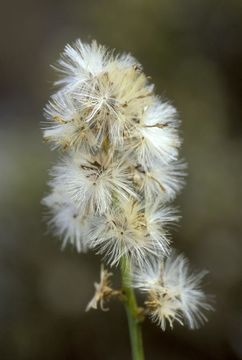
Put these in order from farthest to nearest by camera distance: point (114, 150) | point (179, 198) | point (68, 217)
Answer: point (179, 198), point (68, 217), point (114, 150)

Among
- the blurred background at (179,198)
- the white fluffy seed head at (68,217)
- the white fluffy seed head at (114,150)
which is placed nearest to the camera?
the white fluffy seed head at (114,150)

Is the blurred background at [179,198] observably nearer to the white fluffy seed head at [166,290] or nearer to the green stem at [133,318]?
the white fluffy seed head at [166,290]

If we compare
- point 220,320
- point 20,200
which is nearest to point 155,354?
point 220,320

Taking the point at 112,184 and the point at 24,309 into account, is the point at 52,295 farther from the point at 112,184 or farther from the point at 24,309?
the point at 112,184

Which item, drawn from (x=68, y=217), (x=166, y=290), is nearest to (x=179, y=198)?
(x=68, y=217)

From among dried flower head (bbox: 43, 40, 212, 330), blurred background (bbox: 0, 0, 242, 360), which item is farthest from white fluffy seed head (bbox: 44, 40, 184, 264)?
blurred background (bbox: 0, 0, 242, 360)

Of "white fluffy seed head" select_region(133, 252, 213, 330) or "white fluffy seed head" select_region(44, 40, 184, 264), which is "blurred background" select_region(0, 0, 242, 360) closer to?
"white fluffy seed head" select_region(133, 252, 213, 330)

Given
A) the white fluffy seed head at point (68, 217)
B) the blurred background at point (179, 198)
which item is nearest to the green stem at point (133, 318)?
the white fluffy seed head at point (68, 217)

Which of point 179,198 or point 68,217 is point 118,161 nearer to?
point 68,217
